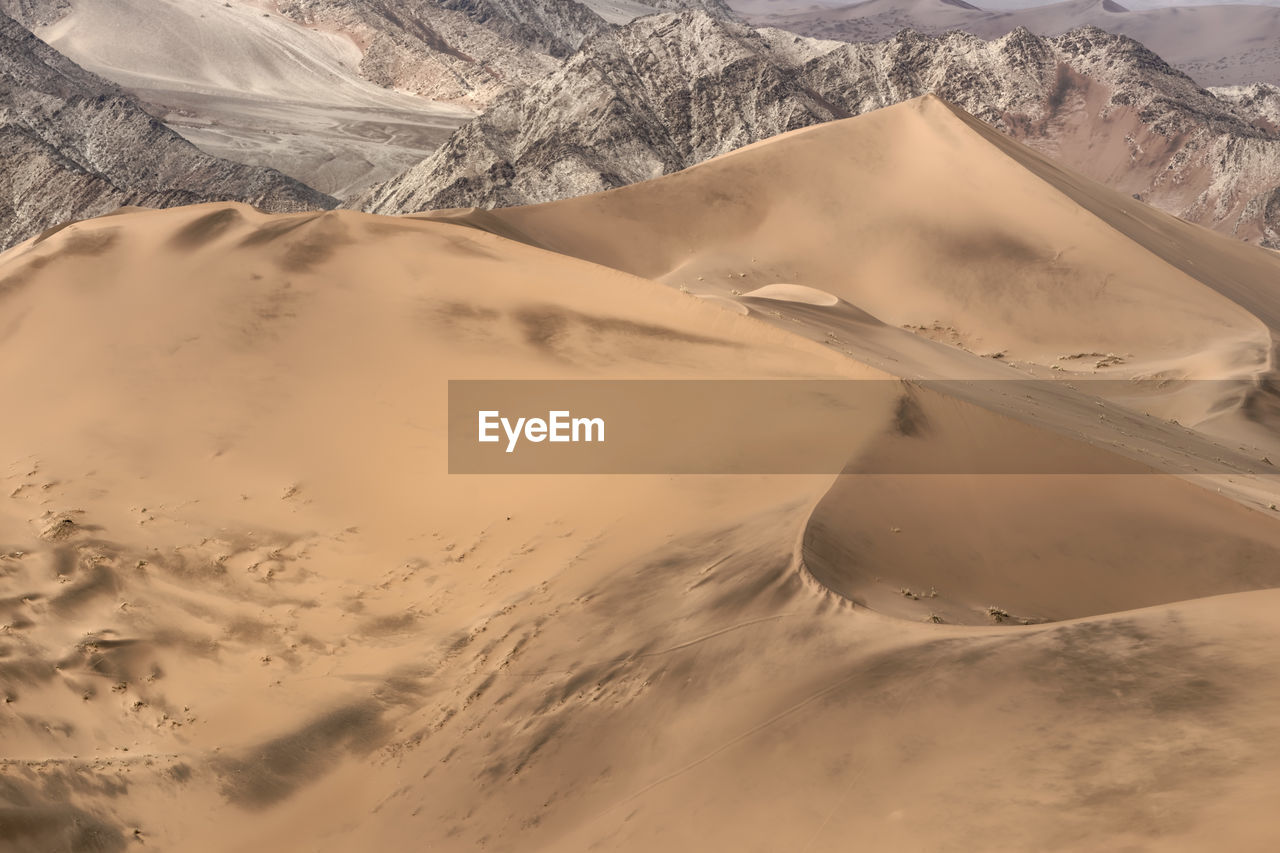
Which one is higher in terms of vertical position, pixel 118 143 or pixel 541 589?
pixel 118 143

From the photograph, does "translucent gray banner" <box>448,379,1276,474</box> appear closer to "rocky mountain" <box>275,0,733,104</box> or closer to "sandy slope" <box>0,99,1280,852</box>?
"sandy slope" <box>0,99,1280,852</box>

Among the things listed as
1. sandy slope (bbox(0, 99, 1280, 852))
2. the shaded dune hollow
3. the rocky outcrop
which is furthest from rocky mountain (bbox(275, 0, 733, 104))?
the shaded dune hollow

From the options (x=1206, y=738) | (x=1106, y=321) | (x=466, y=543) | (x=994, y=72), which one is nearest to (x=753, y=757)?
(x=1206, y=738)

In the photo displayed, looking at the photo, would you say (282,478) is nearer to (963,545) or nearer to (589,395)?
(589,395)

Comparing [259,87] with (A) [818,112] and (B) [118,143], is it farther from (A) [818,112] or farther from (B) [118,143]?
(A) [818,112]

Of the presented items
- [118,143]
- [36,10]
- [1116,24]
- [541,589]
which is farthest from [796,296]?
[1116,24]

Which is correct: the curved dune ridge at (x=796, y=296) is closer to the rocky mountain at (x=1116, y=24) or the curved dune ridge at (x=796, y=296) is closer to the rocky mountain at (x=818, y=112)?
the rocky mountain at (x=818, y=112)

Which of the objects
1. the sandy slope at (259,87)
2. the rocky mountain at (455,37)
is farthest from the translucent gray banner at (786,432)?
the rocky mountain at (455,37)
